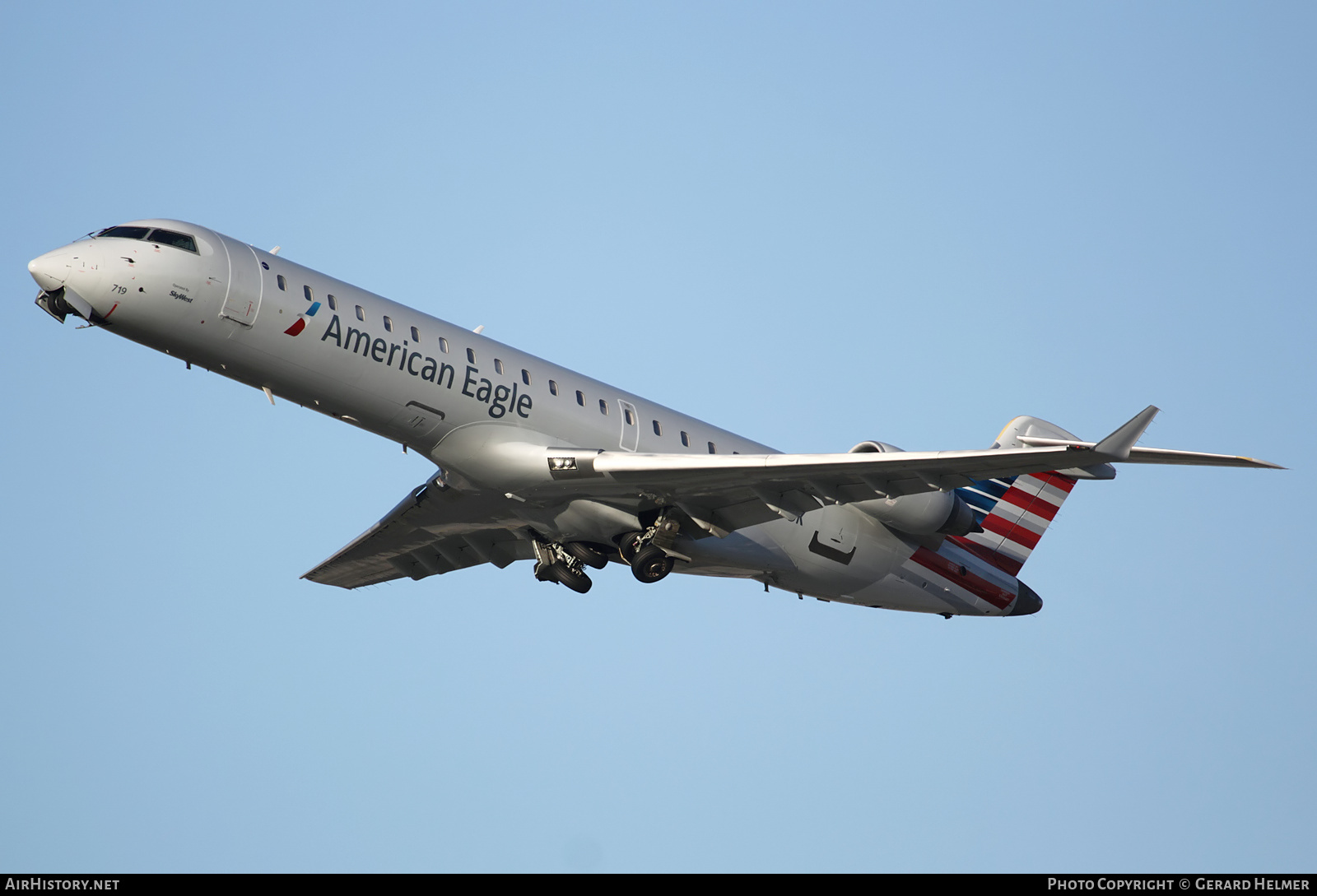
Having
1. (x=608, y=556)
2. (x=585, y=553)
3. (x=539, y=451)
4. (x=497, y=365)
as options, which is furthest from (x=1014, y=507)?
(x=497, y=365)

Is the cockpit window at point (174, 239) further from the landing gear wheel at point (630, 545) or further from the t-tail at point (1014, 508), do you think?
the t-tail at point (1014, 508)

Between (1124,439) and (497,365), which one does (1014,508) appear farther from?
(497,365)

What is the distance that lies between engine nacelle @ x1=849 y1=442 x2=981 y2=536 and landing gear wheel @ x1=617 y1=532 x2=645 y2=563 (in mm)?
3780

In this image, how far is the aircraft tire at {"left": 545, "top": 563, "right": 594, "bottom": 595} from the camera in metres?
24.2

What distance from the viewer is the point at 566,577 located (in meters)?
24.2

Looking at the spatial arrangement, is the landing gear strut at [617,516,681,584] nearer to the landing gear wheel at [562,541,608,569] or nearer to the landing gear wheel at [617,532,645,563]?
the landing gear wheel at [617,532,645,563]

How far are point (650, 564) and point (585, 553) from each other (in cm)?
122

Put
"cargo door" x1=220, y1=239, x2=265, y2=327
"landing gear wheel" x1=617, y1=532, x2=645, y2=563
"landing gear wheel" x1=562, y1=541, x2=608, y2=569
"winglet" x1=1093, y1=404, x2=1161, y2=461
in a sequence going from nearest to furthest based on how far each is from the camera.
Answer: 1. "winglet" x1=1093, y1=404, x2=1161, y2=461
2. "cargo door" x1=220, y1=239, x2=265, y2=327
3. "landing gear wheel" x1=617, y1=532, x2=645, y2=563
4. "landing gear wheel" x1=562, y1=541, x2=608, y2=569

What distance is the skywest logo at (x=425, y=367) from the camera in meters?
20.2

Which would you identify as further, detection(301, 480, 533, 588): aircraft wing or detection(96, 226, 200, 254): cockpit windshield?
detection(301, 480, 533, 588): aircraft wing

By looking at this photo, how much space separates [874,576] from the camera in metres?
25.8

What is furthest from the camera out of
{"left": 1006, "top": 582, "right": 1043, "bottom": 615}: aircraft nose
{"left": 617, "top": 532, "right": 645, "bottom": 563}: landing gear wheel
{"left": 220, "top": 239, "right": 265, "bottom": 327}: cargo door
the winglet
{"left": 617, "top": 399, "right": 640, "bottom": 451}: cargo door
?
{"left": 1006, "top": 582, "right": 1043, "bottom": 615}: aircraft nose

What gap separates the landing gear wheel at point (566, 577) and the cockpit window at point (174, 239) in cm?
793

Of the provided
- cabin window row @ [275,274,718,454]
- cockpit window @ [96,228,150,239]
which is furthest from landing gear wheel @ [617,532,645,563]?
cockpit window @ [96,228,150,239]
